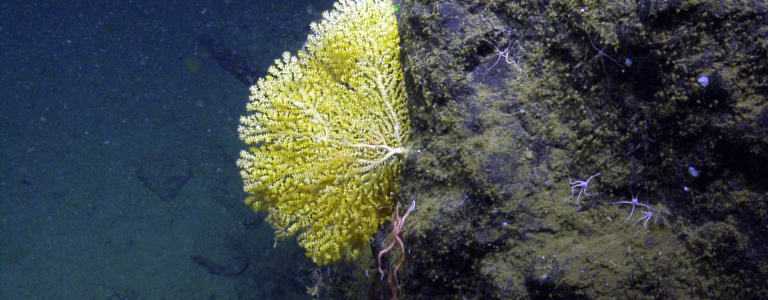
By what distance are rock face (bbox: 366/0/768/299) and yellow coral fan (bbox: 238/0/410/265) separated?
0.89ft

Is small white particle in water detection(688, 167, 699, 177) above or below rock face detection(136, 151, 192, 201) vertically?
above

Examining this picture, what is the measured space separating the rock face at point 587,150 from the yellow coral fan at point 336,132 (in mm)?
270

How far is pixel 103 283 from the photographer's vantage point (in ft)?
16.7

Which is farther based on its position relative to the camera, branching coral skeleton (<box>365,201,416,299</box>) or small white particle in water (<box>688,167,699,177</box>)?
branching coral skeleton (<box>365,201,416,299</box>)

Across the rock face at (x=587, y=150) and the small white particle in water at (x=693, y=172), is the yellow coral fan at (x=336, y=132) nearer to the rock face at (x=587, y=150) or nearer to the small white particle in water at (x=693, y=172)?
the rock face at (x=587, y=150)

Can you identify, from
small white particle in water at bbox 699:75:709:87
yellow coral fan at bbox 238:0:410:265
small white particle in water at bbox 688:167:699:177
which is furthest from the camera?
yellow coral fan at bbox 238:0:410:265

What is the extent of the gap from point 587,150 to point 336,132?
1.43 metres

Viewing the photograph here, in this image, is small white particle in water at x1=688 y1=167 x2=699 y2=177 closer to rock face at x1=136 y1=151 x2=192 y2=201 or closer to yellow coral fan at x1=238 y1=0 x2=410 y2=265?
yellow coral fan at x1=238 y1=0 x2=410 y2=265

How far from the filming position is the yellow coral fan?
238cm

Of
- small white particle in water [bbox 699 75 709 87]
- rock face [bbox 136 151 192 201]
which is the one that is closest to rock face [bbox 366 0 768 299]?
small white particle in water [bbox 699 75 709 87]

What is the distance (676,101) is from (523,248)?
33.4 inches

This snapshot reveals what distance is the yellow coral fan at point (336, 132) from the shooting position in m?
2.38

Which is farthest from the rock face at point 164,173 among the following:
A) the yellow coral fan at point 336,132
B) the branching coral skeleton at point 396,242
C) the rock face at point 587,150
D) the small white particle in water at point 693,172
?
the small white particle in water at point 693,172

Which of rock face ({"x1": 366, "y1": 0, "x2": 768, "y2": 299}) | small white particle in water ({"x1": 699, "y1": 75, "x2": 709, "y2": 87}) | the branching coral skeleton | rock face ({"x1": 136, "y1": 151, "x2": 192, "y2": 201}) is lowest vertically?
rock face ({"x1": 136, "y1": 151, "x2": 192, "y2": 201})
